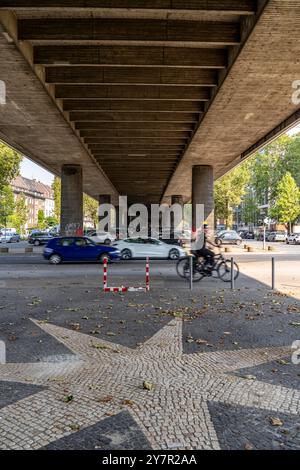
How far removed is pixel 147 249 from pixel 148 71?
42.5ft

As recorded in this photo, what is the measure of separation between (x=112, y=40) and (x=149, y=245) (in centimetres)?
1542

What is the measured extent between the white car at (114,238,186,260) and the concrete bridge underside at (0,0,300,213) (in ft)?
19.4

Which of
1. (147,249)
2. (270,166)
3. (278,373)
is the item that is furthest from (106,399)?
(270,166)

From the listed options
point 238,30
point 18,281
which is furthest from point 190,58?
point 18,281

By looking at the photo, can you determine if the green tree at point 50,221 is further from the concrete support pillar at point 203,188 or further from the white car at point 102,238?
the concrete support pillar at point 203,188

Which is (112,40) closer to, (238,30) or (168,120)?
(238,30)

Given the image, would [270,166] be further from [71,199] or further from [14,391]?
[14,391]

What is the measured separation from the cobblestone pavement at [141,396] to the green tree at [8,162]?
38.6 m

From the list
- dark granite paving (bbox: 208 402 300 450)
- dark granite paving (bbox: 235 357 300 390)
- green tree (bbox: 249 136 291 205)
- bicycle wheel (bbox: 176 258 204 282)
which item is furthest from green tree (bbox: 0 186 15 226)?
dark granite paving (bbox: 208 402 300 450)

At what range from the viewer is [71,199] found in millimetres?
29188

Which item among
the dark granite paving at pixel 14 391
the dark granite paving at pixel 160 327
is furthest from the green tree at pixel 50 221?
the dark granite paving at pixel 14 391

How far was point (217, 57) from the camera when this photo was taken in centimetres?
1180

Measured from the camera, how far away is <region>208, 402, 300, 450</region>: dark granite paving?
137 inches
